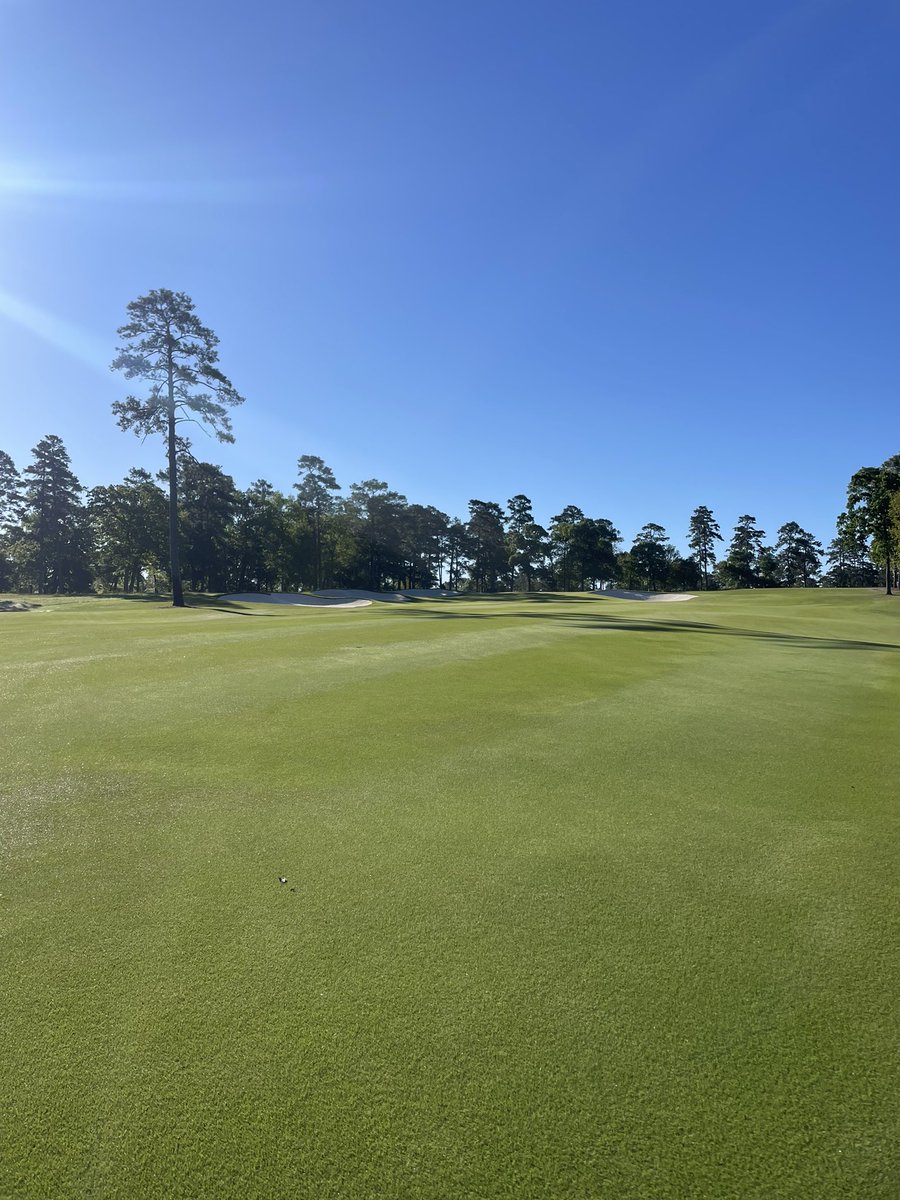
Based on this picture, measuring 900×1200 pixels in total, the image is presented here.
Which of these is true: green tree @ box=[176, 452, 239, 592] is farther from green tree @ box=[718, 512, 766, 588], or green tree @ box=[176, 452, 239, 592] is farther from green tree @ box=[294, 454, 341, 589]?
green tree @ box=[718, 512, 766, 588]

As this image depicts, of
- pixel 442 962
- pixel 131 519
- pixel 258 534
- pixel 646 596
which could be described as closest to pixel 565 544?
pixel 646 596

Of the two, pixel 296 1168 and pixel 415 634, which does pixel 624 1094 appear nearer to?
pixel 296 1168

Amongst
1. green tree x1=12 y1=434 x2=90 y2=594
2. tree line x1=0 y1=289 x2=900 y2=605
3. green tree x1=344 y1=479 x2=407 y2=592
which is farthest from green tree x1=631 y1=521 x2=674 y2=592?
green tree x1=12 y1=434 x2=90 y2=594

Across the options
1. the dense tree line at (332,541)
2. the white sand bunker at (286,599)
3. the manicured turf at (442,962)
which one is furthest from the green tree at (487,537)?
the manicured turf at (442,962)

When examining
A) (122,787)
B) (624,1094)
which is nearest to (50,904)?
(122,787)

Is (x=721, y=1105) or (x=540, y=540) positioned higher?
(x=540, y=540)

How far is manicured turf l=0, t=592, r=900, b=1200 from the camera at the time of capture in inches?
74.3

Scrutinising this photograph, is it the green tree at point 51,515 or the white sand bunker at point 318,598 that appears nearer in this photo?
the white sand bunker at point 318,598

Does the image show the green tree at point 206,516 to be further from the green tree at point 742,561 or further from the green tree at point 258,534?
the green tree at point 742,561

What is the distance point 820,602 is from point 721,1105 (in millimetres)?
50278

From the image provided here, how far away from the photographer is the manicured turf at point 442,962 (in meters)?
1.89

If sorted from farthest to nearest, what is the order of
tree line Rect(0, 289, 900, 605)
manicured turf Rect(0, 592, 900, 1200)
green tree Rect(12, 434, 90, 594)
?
green tree Rect(12, 434, 90, 594) → tree line Rect(0, 289, 900, 605) → manicured turf Rect(0, 592, 900, 1200)

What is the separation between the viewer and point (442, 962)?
8.97 ft

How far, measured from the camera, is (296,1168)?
184cm
